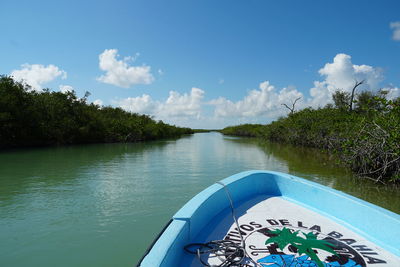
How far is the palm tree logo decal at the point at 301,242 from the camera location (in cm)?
183

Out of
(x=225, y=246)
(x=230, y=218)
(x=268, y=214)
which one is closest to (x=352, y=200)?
(x=268, y=214)

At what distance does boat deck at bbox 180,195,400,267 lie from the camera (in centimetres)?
175

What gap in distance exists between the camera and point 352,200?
2.41m

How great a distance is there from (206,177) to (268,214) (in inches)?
186

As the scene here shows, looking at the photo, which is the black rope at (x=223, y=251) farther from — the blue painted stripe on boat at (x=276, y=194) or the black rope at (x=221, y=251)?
the blue painted stripe on boat at (x=276, y=194)

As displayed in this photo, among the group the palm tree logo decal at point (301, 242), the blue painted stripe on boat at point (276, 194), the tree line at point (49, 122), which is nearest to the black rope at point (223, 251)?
the blue painted stripe on boat at point (276, 194)

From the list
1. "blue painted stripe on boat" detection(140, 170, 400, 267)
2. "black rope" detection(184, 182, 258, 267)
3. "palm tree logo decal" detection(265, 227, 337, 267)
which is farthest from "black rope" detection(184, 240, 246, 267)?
"palm tree logo decal" detection(265, 227, 337, 267)

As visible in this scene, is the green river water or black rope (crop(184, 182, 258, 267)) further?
the green river water

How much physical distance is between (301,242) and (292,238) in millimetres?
85

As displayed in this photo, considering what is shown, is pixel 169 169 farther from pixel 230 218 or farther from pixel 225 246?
pixel 225 246

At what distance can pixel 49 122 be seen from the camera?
1966 cm

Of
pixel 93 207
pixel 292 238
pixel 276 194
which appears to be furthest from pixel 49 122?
pixel 292 238

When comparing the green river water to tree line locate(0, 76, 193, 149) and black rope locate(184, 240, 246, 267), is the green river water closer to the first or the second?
black rope locate(184, 240, 246, 267)

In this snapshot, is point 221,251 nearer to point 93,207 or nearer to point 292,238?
point 292,238
